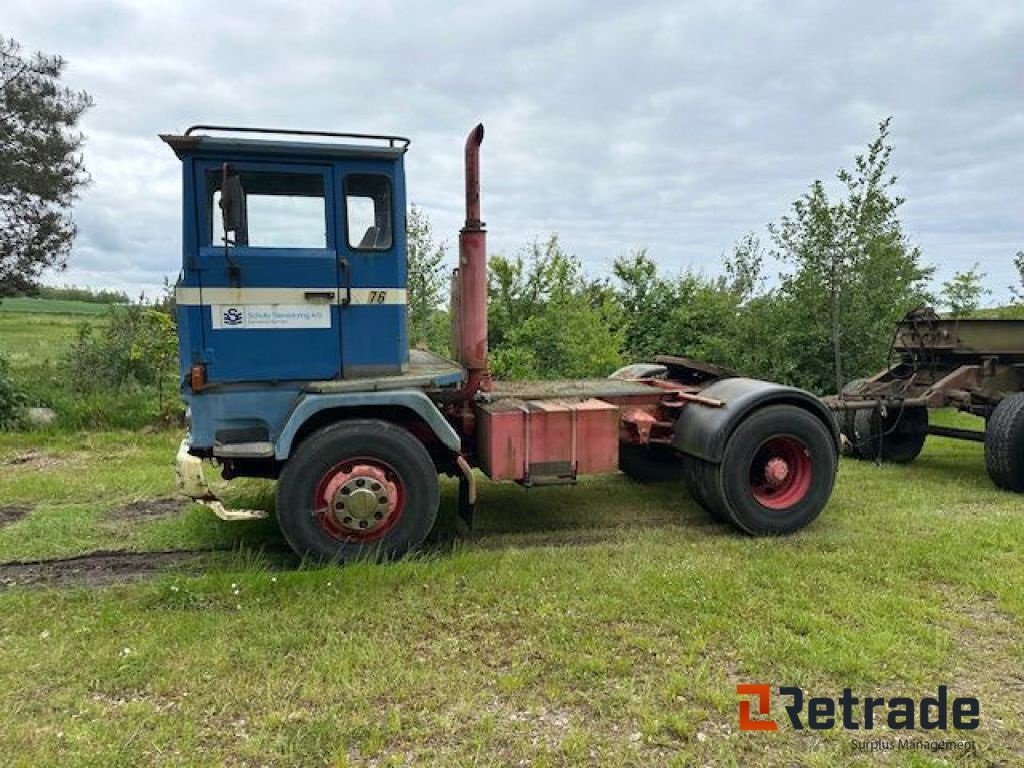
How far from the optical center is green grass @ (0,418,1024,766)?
3309 mm

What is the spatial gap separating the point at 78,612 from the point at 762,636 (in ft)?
12.8

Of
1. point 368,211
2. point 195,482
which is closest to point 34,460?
point 195,482

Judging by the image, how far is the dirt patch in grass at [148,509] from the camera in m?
6.73

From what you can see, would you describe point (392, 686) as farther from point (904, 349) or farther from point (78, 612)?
point (904, 349)

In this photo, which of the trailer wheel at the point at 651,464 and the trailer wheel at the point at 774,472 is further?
the trailer wheel at the point at 651,464

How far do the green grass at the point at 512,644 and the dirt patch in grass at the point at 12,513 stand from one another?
0.22 metres

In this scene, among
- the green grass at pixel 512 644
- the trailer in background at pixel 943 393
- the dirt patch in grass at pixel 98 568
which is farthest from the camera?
the trailer in background at pixel 943 393

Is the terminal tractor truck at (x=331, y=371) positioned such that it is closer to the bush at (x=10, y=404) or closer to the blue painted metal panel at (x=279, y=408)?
the blue painted metal panel at (x=279, y=408)

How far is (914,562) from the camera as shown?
5.38m

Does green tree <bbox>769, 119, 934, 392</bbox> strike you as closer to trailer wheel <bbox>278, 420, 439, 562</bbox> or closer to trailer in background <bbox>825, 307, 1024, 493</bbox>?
trailer in background <bbox>825, 307, 1024, 493</bbox>

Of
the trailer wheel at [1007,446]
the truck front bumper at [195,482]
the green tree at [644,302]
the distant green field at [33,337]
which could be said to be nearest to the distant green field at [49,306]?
the distant green field at [33,337]

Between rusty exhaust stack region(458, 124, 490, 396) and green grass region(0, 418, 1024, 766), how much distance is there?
4.49ft

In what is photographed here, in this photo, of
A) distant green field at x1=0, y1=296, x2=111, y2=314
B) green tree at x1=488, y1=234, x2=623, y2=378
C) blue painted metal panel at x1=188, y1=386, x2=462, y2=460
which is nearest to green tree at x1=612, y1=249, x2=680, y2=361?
green tree at x1=488, y1=234, x2=623, y2=378

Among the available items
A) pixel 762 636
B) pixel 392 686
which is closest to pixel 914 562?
pixel 762 636
